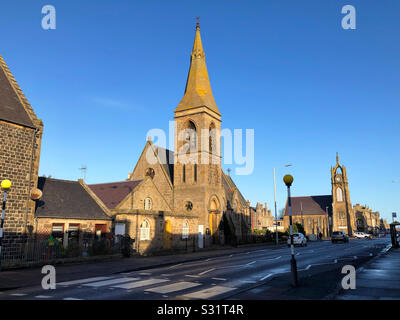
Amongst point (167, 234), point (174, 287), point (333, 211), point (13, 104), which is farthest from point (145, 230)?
point (333, 211)

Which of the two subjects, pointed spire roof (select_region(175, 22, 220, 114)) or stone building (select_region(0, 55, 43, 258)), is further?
pointed spire roof (select_region(175, 22, 220, 114))

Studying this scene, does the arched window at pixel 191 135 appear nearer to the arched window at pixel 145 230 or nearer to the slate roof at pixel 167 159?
the slate roof at pixel 167 159

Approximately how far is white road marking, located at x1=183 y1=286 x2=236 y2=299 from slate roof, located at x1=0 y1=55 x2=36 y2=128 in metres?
16.5

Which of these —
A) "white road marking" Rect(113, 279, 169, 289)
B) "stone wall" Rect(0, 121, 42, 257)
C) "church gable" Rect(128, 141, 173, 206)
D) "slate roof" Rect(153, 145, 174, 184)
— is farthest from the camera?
"slate roof" Rect(153, 145, 174, 184)

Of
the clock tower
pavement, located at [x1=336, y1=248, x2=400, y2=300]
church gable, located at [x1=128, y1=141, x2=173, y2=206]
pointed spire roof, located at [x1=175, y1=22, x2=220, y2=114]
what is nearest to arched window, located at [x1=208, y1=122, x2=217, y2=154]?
pointed spire roof, located at [x1=175, y1=22, x2=220, y2=114]

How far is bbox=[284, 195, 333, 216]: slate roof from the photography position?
331ft

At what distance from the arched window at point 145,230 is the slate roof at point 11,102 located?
12.4 meters

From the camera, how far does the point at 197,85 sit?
40219 mm

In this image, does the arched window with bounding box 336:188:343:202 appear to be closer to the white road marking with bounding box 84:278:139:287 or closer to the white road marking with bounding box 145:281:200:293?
the white road marking with bounding box 145:281:200:293

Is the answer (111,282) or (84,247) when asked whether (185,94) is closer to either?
(84,247)

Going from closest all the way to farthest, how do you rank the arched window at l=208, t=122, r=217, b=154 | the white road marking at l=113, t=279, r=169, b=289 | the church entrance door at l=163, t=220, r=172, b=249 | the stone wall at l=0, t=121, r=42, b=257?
the white road marking at l=113, t=279, r=169, b=289
the stone wall at l=0, t=121, r=42, b=257
the church entrance door at l=163, t=220, r=172, b=249
the arched window at l=208, t=122, r=217, b=154

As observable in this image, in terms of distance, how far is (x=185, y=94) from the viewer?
134 ft

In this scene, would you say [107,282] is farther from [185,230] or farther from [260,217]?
[260,217]
